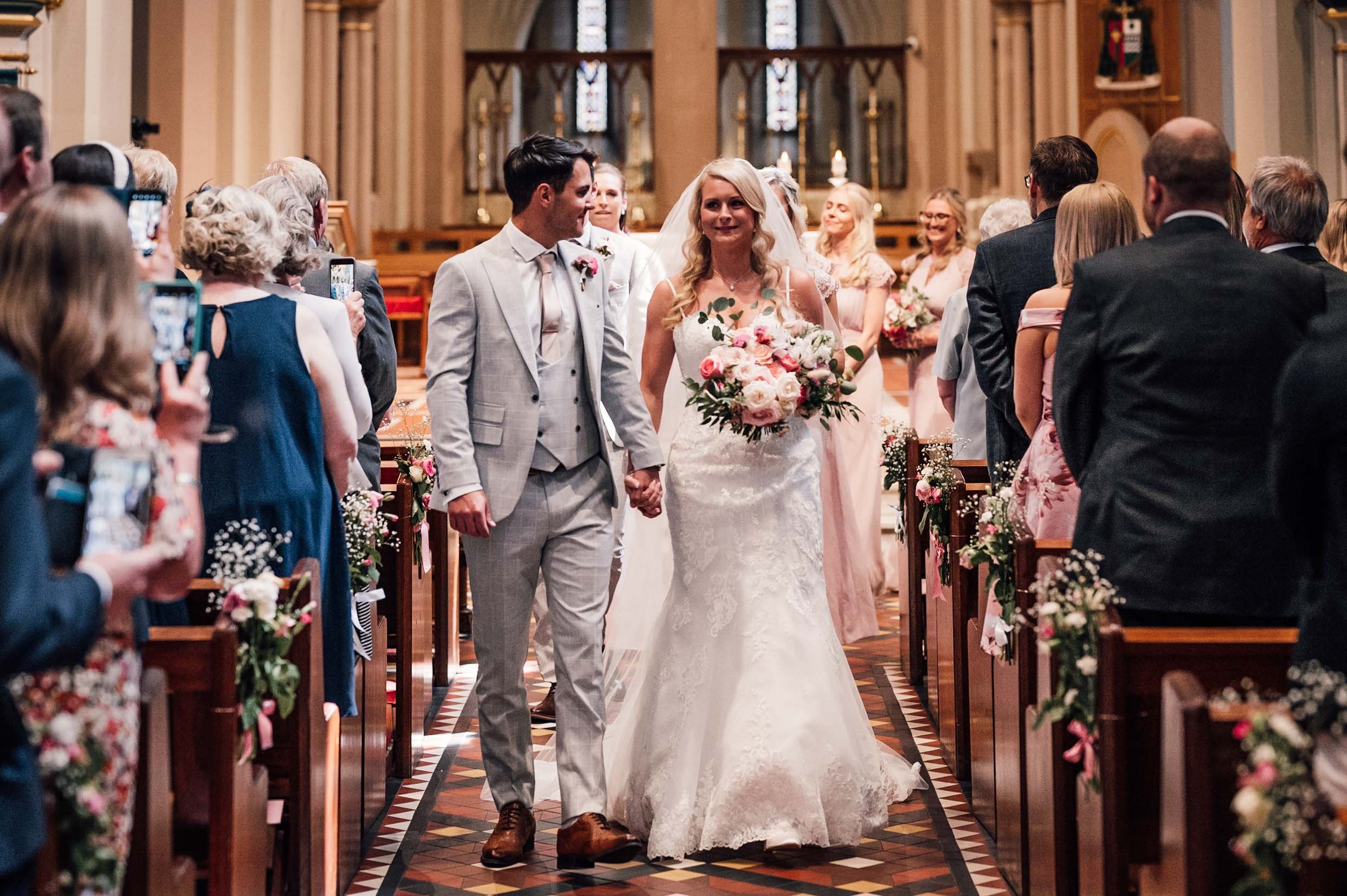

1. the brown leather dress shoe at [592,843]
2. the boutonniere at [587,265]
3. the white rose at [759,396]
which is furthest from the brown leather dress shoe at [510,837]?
the boutonniere at [587,265]

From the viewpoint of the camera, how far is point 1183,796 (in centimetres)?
265

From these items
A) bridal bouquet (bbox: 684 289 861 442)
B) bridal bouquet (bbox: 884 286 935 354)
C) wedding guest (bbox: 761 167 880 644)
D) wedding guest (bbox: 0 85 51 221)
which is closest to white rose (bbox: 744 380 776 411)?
bridal bouquet (bbox: 684 289 861 442)

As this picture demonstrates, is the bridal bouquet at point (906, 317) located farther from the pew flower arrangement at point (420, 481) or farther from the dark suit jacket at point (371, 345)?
the dark suit jacket at point (371, 345)

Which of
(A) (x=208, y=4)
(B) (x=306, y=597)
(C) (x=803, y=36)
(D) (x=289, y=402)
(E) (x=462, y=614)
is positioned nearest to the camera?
(B) (x=306, y=597)

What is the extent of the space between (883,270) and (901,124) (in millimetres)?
13494

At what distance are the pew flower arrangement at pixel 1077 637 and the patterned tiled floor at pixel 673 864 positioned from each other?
3.60ft

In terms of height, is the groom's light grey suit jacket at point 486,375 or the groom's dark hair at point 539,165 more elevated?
the groom's dark hair at point 539,165

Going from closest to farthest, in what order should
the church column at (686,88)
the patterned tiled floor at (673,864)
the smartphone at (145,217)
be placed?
the smartphone at (145,217), the patterned tiled floor at (673,864), the church column at (686,88)

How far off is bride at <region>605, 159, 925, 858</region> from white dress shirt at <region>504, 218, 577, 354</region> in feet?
1.89

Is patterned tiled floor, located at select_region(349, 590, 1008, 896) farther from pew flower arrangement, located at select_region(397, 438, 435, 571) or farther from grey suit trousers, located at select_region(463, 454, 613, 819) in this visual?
pew flower arrangement, located at select_region(397, 438, 435, 571)

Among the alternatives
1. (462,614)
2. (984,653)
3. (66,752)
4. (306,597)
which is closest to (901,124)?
(462,614)

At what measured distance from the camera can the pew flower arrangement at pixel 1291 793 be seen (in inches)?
89.4

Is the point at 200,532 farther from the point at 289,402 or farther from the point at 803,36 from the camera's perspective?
the point at 803,36

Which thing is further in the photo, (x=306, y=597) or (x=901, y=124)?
(x=901, y=124)
